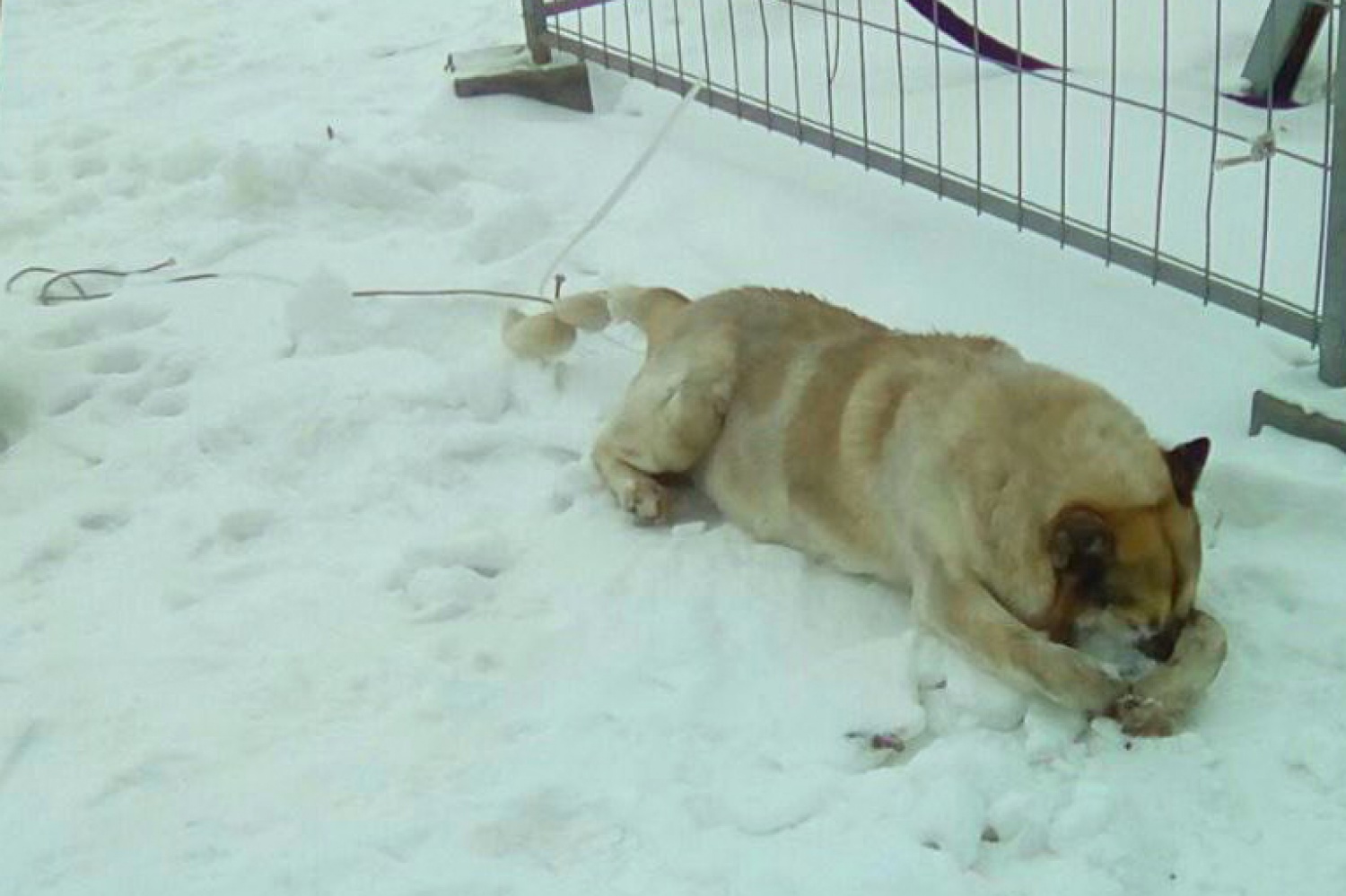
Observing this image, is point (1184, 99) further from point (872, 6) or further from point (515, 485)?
point (515, 485)

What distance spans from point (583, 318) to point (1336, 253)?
1.64 m

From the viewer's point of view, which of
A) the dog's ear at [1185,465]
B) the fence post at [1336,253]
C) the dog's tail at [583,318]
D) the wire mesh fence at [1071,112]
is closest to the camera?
the dog's ear at [1185,465]

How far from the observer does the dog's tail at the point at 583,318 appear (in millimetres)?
3955

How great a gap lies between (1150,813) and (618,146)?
3255 millimetres

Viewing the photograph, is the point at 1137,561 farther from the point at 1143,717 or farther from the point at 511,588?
the point at 511,588

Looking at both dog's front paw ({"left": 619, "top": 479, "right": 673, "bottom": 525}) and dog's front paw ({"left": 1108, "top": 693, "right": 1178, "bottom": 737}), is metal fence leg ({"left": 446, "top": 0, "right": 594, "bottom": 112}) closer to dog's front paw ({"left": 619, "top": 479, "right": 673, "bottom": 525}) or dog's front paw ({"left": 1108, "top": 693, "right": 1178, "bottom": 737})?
dog's front paw ({"left": 619, "top": 479, "right": 673, "bottom": 525})

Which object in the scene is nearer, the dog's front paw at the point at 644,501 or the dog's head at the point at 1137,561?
the dog's head at the point at 1137,561

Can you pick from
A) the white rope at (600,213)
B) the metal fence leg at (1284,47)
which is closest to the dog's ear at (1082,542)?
the white rope at (600,213)

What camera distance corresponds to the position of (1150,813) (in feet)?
8.54

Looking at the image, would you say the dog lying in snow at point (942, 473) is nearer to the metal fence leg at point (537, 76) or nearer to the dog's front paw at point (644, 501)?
the dog's front paw at point (644, 501)

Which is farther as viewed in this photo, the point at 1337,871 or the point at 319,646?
the point at 319,646

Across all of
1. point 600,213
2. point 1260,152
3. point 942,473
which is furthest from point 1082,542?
point 600,213

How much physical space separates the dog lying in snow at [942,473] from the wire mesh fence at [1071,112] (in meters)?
0.94

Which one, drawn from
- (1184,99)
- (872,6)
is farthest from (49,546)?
(872,6)
